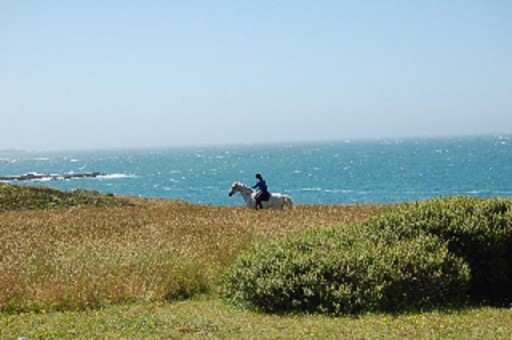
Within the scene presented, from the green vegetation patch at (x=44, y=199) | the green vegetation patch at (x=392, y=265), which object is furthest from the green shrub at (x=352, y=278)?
the green vegetation patch at (x=44, y=199)

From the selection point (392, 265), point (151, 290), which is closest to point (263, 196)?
point (151, 290)

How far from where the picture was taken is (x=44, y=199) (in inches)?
1818

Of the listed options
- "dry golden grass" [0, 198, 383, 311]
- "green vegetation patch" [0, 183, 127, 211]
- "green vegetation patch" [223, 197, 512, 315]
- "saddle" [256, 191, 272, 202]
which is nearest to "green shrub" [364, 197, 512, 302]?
"green vegetation patch" [223, 197, 512, 315]

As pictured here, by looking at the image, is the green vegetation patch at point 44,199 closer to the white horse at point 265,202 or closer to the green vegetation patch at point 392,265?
the white horse at point 265,202

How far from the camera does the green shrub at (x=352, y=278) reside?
49.1 ft

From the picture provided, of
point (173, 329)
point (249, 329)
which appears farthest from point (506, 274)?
point (173, 329)

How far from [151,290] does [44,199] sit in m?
32.1

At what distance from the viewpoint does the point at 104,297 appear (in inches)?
632

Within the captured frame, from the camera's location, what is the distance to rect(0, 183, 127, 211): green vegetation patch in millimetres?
43938

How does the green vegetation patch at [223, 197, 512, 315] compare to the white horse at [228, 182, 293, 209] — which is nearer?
the green vegetation patch at [223, 197, 512, 315]

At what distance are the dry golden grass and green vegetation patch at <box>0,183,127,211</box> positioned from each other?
12954 millimetres

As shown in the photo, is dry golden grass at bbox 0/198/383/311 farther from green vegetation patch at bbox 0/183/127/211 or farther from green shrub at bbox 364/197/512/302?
green vegetation patch at bbox 0/183/127/211

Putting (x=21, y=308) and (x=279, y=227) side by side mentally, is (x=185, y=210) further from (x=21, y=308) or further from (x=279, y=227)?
(x=21, y=308)

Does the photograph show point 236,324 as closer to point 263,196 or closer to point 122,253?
point 122,253
